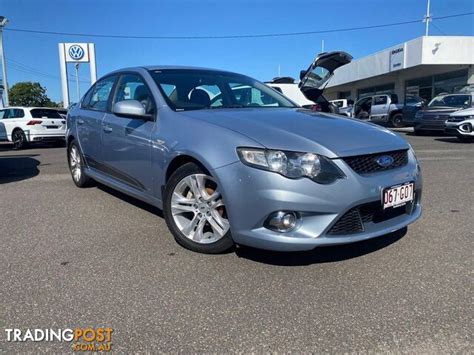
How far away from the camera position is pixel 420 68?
2555 centimetres

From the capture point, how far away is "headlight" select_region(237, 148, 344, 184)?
2.73m

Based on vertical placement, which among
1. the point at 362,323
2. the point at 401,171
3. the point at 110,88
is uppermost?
the point at 110,88

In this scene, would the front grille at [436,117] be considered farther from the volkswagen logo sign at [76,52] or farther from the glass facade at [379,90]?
the volkswagen logo sign at [76,52]

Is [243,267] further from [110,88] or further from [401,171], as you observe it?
[110,88]

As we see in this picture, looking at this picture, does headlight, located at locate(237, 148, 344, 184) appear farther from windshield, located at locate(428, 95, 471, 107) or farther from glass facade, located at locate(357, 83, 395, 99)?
glass facade, located at locate(357, 83, 395, 99)

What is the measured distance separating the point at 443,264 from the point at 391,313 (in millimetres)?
921

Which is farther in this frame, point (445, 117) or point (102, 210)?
point (445, 117)

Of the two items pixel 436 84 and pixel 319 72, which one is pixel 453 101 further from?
pixel 436 84

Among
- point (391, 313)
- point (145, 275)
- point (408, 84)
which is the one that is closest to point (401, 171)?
point (391, 313)

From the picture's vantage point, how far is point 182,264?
3117mm

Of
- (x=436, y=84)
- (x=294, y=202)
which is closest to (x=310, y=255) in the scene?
(x=294, y=202)

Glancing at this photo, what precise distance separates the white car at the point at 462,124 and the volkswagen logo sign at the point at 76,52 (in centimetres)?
2396

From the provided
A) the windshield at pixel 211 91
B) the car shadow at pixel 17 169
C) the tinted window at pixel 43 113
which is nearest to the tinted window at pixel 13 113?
the tinted window at pixel 43 113

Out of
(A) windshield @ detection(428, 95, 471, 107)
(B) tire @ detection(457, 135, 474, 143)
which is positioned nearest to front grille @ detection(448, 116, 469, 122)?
(B) tire @ detection(457, 135, 474, 143)
